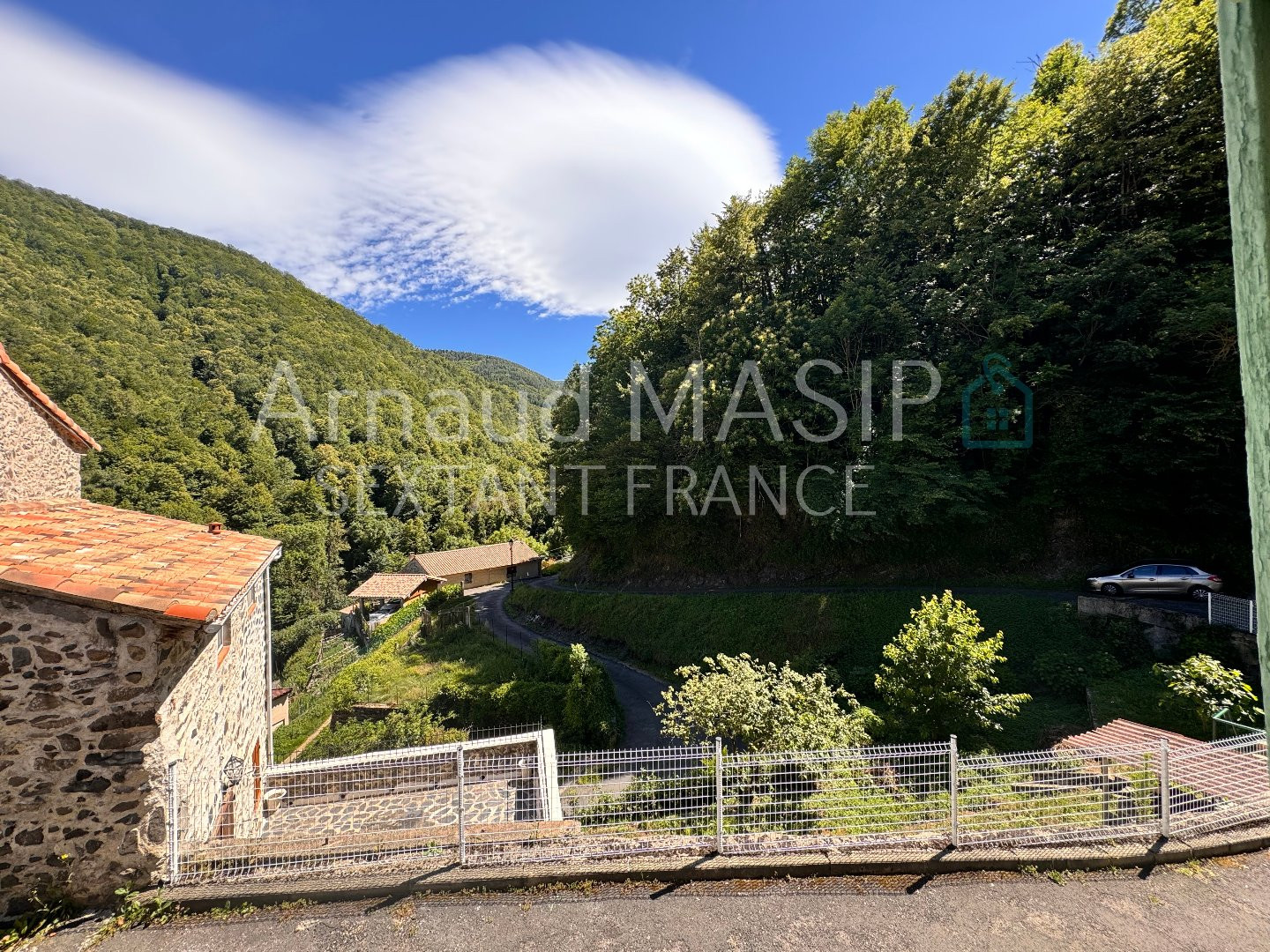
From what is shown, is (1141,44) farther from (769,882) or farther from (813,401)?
(769,882)

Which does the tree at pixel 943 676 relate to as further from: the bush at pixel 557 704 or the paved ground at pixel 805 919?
the bush at pixel 557 704

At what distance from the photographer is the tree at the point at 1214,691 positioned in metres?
7.67

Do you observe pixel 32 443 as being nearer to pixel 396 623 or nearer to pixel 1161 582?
pixel 1161 582

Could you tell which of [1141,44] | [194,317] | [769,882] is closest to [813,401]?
[1141,44]

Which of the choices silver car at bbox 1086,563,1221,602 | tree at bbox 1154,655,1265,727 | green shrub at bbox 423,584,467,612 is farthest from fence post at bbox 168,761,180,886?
green shrub at bbox 423,584,467,612

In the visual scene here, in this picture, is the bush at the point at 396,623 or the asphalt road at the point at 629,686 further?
the bush at the point at 396,623

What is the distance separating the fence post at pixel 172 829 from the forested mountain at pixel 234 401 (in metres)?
42.0

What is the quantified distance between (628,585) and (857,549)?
421 inches

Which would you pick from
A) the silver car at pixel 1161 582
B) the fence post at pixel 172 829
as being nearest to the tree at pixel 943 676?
the silver car at pixel 1161 582

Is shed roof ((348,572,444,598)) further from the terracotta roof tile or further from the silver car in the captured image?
the silver car

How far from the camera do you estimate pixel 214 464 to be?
160 feet

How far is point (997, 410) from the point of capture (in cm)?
Result: 1545

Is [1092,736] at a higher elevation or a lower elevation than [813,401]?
lower

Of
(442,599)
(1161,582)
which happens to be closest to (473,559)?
(442,599)
